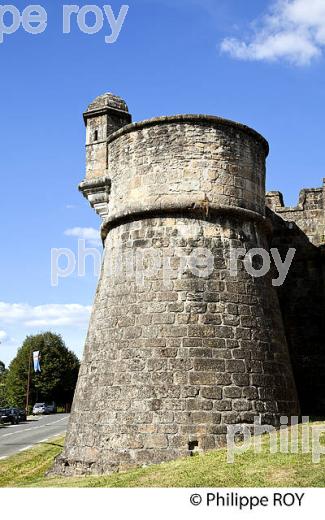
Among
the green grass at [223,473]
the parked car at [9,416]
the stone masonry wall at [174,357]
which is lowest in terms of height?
the green grass at [223,473]

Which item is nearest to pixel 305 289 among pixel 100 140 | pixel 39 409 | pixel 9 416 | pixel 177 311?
pixel 177 311

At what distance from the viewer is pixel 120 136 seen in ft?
38.1

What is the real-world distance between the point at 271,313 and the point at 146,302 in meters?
2.49

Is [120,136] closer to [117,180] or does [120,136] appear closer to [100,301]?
[117,180]

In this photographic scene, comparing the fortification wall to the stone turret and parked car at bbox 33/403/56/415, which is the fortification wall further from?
parked car at bbox 33/403/56/415

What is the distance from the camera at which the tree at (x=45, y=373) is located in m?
54.8

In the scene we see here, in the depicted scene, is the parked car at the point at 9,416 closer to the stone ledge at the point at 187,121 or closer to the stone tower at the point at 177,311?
the stone tower at the point at 177,311

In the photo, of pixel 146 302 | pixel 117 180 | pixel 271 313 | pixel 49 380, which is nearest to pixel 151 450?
pixel 146 302

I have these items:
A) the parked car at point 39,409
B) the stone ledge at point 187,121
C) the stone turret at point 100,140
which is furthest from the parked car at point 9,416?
the stone ledge at point 187,121

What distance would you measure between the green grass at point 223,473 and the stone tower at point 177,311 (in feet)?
1.83

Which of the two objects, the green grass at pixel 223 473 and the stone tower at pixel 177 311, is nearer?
the green grass at pixel 223 473

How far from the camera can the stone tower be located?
9.63 meters

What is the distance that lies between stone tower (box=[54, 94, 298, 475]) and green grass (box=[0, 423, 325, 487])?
0.56 meters

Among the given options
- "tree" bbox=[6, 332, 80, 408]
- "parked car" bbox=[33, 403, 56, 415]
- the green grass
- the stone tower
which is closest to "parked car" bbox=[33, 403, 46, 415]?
"parked car" bbox=[33, 403, 56, 415]
